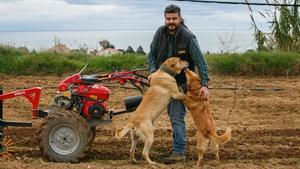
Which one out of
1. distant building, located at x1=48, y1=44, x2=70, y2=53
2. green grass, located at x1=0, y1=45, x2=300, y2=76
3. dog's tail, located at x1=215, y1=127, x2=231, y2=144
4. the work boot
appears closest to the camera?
dog's tail, located at x1=215, y1=127, x2=231, y2=144

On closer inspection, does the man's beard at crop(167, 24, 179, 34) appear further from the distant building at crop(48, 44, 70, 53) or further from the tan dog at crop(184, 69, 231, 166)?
the distant building at crop(48, 44, 70, 53)

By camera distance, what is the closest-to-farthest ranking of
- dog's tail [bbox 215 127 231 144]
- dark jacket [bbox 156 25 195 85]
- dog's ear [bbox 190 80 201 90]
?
dog's tail [bbox 215 127 231 144]
dog's ear [bbox 190 80 201 90]
dark jacket [bbox 156 25 195 85]

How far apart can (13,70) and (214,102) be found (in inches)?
227

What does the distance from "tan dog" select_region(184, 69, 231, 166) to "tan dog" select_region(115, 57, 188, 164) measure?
5.6 inches

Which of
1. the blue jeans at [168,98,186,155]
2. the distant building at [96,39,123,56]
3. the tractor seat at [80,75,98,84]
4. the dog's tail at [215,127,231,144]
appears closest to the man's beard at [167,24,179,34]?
the blue jeans at [168,98,186,155]

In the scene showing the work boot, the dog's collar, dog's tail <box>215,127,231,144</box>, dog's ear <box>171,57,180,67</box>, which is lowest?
the work boot

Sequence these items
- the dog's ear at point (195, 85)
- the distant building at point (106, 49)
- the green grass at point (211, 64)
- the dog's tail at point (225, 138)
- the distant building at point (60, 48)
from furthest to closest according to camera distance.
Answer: the distant building at point (106, 49)
the distant building at point (60, 48)
the green grass at point (211, 64)
the dog's ear at point (195, 85)
the dog's tail at point (225, 138)

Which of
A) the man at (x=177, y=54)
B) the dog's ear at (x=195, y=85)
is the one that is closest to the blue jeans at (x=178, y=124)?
the man at (x=177, y=54)

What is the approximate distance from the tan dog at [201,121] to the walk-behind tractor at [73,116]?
703mm

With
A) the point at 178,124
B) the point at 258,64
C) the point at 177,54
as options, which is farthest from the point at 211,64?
the point at 177,54

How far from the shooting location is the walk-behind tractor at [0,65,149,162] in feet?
23.9

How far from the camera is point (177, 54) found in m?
7.41

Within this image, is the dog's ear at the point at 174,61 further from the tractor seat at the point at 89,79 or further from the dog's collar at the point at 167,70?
the tractor seat at the point at 89,79

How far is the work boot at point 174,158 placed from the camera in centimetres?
748
